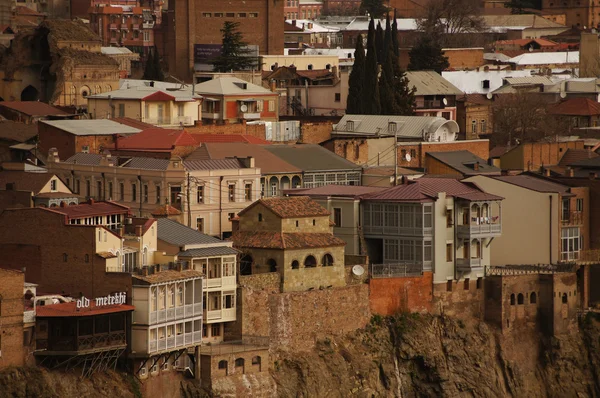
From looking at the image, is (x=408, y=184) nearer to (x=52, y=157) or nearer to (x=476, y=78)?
(x=52, y=157)

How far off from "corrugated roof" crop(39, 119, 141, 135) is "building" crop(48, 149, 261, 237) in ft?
15.7

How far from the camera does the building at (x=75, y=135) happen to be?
101069 mm

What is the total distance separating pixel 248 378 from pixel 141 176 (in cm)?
1528

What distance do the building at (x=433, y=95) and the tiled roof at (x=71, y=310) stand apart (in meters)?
54.8

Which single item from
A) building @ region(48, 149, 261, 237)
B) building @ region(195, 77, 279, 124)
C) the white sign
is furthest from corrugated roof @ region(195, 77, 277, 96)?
the white sign

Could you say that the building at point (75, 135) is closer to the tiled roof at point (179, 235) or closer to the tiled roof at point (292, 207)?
the tiled roof at point (292, 207)

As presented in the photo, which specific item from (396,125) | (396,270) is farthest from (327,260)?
(396,125)

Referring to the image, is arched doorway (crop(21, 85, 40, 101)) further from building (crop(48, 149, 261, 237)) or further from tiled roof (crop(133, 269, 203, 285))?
tiled roof (crop(133, 269, 203, 285))

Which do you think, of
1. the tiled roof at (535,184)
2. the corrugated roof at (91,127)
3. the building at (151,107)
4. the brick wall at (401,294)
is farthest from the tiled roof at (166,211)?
the building at (151,107)

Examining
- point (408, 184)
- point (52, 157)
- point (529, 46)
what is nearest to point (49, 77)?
point (52, 157)

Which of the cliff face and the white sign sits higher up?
the white sign

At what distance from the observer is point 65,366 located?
75375 mm

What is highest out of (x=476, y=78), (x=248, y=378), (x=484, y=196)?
(x=476, y=78)

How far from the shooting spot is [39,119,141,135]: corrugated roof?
102375 millimetres
